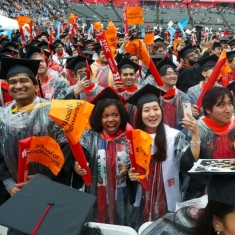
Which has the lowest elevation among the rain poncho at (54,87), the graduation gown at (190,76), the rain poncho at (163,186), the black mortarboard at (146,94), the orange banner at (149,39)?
the rain poncho at (163,186)

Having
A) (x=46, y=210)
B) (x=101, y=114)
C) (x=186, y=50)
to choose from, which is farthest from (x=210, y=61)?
(x=46, y=210)

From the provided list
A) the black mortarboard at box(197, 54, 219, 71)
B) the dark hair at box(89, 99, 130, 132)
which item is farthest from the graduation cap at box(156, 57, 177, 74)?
the dark hair at box(89, 99, 130, 132)

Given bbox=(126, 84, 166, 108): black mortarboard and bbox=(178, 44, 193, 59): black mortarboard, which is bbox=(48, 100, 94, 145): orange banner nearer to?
bbox=(126, 84, 166, 108): black mortarboard

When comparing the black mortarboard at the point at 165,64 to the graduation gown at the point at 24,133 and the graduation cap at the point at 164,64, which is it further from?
the graduation gown at the point at 24,133

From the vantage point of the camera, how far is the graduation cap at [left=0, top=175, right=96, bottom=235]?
158 cm

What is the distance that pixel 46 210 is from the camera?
164cm

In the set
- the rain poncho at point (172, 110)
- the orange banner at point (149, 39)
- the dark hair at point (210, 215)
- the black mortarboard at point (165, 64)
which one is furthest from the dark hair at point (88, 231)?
the orange banner at point (149, 39)

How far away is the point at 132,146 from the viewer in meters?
2.41

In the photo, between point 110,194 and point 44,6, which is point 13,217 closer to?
point 110,194

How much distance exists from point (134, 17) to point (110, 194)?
18.7 ft

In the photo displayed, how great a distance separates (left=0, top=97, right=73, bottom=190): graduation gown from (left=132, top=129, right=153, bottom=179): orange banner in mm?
617

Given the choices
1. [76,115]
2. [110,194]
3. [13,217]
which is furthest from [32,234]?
[110,194]

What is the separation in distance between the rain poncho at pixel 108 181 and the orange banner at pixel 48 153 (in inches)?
16.6

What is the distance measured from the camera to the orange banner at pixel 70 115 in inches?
83.4
